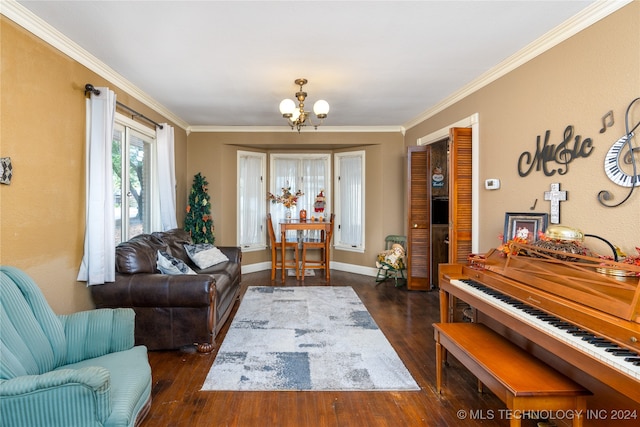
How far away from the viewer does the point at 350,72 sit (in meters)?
Result: 3.21

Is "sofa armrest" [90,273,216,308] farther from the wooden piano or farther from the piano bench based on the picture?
the wooden piano

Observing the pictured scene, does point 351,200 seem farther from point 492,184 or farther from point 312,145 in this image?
point 492,184

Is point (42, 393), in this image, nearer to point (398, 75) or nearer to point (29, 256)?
point (29, 256)

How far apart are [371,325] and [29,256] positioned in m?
3.01

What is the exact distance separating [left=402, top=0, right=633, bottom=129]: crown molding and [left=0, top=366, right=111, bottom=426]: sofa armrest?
3488 millimetres

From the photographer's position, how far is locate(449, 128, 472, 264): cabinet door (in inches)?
137

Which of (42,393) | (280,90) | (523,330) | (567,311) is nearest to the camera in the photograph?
(42,393)

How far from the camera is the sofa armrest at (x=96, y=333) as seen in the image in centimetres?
185

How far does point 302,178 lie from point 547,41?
4.50 metres

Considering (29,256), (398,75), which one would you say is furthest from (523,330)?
(29,256)

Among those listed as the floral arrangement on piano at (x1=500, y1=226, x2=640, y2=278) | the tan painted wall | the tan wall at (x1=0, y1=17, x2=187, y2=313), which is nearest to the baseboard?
the tan painted wall

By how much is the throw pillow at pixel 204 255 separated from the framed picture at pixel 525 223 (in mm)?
3305

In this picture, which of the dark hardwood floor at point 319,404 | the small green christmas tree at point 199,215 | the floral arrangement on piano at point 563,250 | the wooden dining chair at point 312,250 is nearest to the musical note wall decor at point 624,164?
the floral arrangement on piano at point 563,250

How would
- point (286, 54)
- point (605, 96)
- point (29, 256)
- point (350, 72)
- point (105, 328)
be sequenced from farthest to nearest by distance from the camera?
point (350, 72), point (286, 54), point (29, 256), point (605, 96), point (105, 328)
